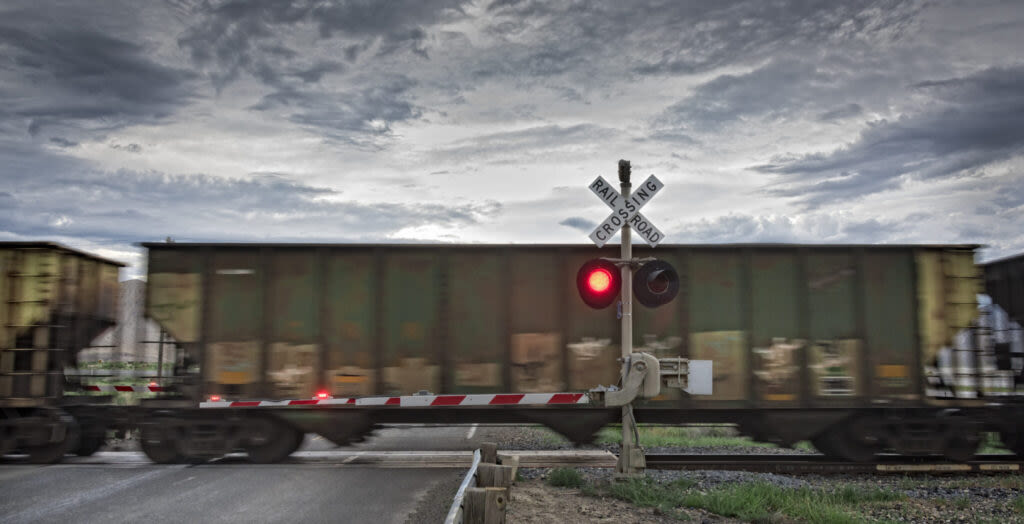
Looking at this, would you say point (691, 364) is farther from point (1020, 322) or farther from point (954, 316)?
point (1020, 322)

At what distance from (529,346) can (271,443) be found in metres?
4.50

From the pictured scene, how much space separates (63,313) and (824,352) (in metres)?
12.9

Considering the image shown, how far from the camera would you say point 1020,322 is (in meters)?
11.7

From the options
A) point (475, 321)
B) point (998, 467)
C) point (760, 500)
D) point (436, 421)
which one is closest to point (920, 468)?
point (998, 467)

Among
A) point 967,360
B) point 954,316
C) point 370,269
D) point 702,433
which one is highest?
point 370,269

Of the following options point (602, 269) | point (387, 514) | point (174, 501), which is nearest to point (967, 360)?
point (602, 269)

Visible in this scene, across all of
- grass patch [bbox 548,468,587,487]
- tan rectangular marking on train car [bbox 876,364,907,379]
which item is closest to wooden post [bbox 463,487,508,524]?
grass patch [bbox 548,468,587,487]

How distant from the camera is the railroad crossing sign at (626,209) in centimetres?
885

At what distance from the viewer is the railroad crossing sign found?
8852 mm

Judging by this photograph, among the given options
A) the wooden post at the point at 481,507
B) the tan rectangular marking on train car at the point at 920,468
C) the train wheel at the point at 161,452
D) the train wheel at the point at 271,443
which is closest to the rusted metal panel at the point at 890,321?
the tan rectangular marking on train car at the point at 920,468

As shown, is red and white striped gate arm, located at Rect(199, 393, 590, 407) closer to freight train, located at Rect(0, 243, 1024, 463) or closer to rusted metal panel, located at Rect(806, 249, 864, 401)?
freight train, located at Rect(0, 243, 1024, 463)

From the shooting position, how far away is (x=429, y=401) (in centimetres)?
1029

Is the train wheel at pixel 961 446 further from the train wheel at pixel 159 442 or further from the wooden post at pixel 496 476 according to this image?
the train wheel at pixel 159 442

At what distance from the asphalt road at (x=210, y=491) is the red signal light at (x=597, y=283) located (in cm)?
302
